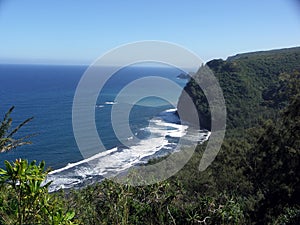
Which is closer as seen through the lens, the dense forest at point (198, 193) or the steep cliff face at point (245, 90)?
the dense forest at point (198, 193)

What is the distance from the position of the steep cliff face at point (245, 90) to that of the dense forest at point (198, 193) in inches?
574

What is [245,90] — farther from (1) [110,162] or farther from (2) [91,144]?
(1) [110,162]

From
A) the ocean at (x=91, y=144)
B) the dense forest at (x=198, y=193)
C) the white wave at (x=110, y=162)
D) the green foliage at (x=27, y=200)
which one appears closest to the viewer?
the green foliage at (x=27, y=200)

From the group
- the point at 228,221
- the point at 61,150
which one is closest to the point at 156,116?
the point at 61,150

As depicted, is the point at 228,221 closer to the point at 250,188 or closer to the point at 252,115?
the point at 250,188

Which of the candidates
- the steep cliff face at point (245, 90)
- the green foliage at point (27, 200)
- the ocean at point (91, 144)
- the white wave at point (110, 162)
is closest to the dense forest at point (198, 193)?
the green foliage at point (27, 200)

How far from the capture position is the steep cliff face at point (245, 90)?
30.7m

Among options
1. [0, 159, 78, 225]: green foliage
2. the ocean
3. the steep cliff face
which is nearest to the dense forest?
[0, 159, 78, 225]: green foliage

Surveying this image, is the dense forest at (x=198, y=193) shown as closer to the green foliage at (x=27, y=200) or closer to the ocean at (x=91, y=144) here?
the green foliage at (x=27, y=200)

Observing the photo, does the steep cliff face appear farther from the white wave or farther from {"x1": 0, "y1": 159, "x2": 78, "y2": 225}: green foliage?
{"x1": 0, "y1": 159, "x2": 78, "y2": 225}: green foliage

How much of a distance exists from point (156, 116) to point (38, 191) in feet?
108

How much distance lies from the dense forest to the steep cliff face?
14.6 metres

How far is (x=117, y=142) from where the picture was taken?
2331cm

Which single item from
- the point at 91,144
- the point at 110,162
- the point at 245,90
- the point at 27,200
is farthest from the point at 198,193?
the point at 245,90
